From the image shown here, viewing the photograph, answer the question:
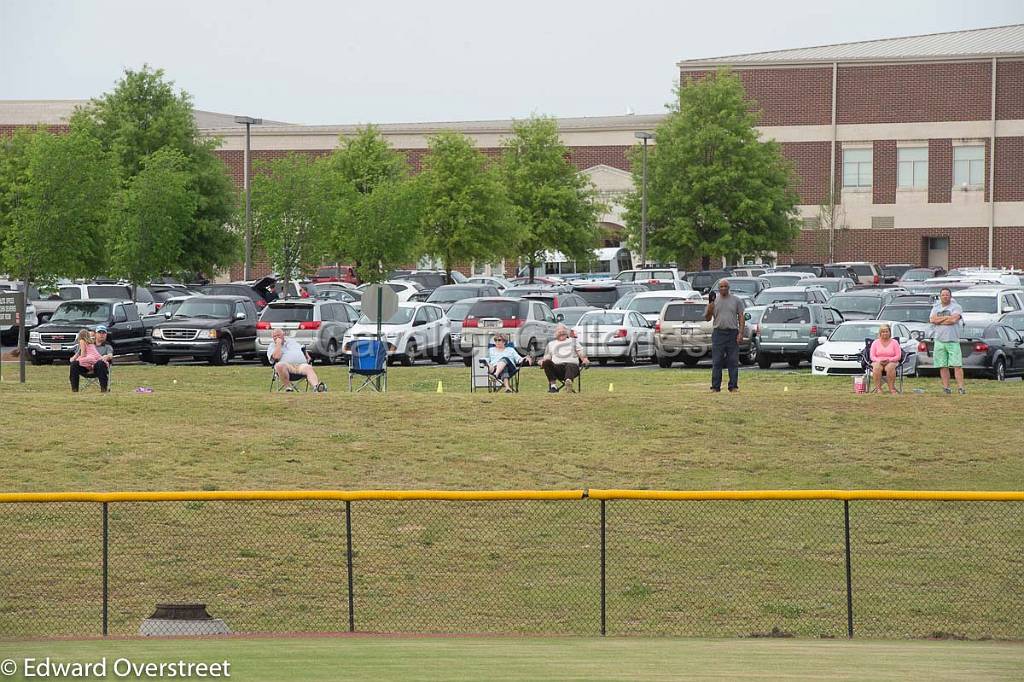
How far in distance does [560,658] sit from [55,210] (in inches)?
1092

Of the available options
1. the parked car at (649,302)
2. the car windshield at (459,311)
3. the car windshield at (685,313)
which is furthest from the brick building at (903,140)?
the car windshield at (685,313)

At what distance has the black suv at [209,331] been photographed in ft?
111

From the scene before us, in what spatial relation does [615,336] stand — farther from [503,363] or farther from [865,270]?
[865,270]

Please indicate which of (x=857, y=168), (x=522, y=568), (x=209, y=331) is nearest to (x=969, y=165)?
(x=857, y=168)

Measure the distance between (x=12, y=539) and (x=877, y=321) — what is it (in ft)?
64.9

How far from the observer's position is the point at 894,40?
78438 millimetres

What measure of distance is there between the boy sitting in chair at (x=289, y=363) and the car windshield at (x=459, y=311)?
36.8 ft

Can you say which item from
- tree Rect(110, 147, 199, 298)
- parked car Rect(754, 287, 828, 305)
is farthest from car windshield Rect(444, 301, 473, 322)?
tree Rect(110, 147, 199, 298)

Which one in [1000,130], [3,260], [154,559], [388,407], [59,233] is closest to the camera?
[154,559]

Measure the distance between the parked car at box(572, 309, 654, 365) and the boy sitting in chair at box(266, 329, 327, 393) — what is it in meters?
10.0

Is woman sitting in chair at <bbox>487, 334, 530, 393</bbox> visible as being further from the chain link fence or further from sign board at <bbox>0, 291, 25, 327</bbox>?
sign board at <bbox>0, 291, 25, 327</bbox>

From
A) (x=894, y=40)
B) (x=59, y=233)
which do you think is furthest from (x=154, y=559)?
(x=894, y=40)

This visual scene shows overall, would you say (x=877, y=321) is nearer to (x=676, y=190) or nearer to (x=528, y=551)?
(x=528, y=551)

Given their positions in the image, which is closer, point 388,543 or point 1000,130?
point 388,543
